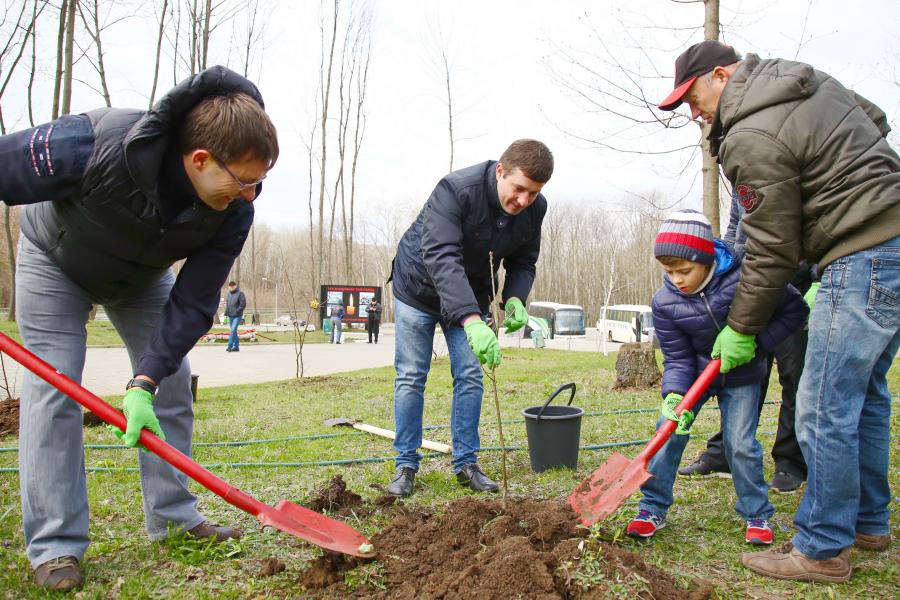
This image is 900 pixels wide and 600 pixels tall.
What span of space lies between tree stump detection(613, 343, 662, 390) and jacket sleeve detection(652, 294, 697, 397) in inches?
185

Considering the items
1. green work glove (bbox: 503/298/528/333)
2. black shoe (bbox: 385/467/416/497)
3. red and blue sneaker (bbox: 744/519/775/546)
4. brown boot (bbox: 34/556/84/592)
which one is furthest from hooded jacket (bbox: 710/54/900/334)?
brown boot (bbox: 34/556/84/592)

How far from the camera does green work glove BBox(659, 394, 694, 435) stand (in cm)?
257

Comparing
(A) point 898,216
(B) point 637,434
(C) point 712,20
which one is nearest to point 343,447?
(B) point 637,434

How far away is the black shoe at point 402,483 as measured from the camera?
333 cm

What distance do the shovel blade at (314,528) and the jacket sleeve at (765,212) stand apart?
171cm

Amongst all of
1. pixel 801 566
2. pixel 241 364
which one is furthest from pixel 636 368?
pixel 241 364

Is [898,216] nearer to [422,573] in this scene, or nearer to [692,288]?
[692,288]

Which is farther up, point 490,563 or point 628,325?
point 490,563

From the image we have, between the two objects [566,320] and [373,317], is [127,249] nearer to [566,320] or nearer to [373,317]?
[373,317]

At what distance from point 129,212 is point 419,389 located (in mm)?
1829

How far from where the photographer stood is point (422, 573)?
2.23 m

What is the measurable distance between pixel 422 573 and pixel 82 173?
178 centimetres

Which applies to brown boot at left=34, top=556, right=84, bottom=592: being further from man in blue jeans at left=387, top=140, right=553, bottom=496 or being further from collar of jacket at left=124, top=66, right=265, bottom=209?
man in blue jeans at left=387, top=140, right=553, bottom=496

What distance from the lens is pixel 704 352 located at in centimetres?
283
